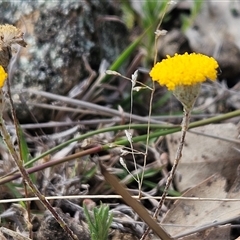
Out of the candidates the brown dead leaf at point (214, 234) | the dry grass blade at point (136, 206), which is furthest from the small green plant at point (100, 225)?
the brown dead leaf at point (214, 234)

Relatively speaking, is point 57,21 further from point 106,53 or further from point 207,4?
point 207,4

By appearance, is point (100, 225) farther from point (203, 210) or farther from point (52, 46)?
point (52, 46)

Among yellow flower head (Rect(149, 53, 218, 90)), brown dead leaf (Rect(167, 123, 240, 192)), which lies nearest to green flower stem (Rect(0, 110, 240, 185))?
brown dead leaf (Rect(167, 123, 240, 192))

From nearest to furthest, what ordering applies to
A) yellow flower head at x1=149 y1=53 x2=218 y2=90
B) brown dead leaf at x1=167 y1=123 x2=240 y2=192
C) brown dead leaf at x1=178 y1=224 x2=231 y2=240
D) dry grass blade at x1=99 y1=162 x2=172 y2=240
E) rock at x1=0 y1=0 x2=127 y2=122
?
yellow flower head at x1=149 y1=53 x2=218 y2=90 < dry grass blade at x1=99 y1=162 x2=172 y2=240 < brown dead leaf at x1=178 y1=224 x2=231 y2=240 < brown dead leaf at x1=167 y1=123 x2=240 y2=192 < rock at x1=0 y1=0 x2=127 y2=122

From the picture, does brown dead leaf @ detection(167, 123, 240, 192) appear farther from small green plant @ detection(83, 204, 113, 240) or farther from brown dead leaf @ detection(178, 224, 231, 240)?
small green plant @ detection(83, 204, 113, 240)

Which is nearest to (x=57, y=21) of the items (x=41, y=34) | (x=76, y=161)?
(x=41, y=34)

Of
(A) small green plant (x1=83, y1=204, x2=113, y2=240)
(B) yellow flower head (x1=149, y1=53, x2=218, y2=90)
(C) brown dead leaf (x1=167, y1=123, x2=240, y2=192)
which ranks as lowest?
(C) brown dead leaf (x1=167, y1=123, x2=240, y2=192)

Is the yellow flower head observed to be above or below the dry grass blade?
above

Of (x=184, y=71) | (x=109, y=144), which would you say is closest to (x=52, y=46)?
(x=109, y=144)
